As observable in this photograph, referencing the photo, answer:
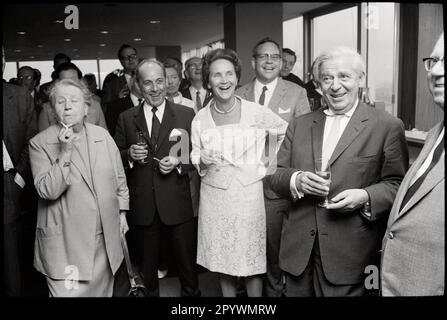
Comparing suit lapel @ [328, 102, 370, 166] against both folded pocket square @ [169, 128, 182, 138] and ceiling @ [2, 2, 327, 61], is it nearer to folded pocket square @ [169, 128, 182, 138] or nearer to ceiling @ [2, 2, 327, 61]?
ceiling @ [2, 2, 327, 61]

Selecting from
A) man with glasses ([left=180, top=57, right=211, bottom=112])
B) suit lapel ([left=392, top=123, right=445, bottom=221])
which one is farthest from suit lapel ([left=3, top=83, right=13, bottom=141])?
suit lapel ([left=392, top=123, right=445, bottom=221])

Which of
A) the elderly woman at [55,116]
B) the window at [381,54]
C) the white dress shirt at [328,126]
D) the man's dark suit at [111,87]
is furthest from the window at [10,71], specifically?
the window at [381,54]

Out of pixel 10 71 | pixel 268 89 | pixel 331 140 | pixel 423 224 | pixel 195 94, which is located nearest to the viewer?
pixel 423 224

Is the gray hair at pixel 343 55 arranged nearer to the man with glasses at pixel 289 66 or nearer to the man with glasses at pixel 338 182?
the man with glasses at pixel 338 182

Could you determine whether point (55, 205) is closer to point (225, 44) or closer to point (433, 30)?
point (225, 44)

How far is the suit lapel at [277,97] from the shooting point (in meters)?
1.98

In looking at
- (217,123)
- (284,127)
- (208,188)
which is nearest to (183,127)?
(217,123)

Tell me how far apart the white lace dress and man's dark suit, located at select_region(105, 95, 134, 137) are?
0.34 meters

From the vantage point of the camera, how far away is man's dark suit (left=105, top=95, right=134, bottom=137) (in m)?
2.13

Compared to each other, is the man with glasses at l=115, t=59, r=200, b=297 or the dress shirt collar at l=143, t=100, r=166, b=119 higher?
the dress shirt collar at l=143, t=100, r=166, b=119

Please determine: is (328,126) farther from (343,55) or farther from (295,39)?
(295,39)

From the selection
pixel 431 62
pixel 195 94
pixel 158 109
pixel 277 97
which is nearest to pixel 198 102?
pixel 195 94

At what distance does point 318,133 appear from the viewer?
171 cm

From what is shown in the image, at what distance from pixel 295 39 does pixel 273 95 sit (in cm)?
25
